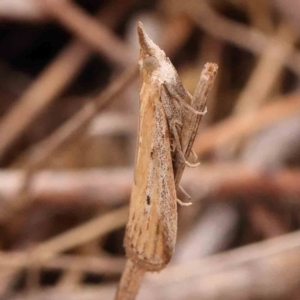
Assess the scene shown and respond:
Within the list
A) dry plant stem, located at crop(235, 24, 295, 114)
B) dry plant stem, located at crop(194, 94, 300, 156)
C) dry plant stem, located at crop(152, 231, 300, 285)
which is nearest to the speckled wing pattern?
dry plant stem, located at crop(152, 231, 300, 285)

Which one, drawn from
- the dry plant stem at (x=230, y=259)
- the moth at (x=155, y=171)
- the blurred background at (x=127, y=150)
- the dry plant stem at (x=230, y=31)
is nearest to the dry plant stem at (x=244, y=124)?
the blurred background at (x=127, y=150)

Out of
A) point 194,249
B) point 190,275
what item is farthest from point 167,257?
point 194,249

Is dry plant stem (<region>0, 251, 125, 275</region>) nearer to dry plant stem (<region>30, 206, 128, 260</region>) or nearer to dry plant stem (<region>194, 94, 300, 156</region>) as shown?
dry plant stem (<region>30, 206, 128, 260</region>)

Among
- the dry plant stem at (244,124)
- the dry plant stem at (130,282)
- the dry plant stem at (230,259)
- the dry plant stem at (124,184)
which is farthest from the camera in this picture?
the dry plant stem at (244,124)

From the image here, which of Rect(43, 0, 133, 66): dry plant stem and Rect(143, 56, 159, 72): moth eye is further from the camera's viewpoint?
Rect(43, 0, 133, 66): dry plant stem

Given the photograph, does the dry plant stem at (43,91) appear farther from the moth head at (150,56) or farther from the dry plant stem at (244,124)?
the moth head at (150,56)
